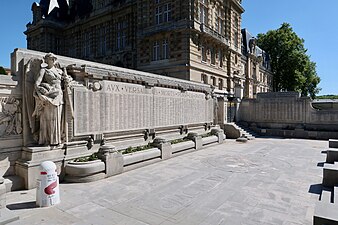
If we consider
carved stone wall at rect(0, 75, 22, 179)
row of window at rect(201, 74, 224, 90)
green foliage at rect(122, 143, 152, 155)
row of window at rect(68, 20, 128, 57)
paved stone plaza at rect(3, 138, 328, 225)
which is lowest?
paved stone plaza at rect(3, 138, 328, 225)

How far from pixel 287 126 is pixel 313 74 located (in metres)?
42.0

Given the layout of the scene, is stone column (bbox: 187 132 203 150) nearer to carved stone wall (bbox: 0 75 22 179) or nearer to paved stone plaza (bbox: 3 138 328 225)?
paved stone plaza (bbox: 3 138 328 225)

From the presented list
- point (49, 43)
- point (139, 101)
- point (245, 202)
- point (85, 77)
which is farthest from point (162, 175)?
point (49, 43)

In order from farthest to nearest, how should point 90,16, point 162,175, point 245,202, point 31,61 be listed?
point 90,16 → point 162,175 → point 31,61 → point 245,202

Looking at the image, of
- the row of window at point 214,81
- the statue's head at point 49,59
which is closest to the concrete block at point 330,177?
the statue's head at point 49,59

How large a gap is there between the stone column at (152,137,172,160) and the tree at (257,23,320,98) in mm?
41072

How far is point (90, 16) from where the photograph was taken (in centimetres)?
3319

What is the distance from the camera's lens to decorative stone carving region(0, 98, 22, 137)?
6.08 metres

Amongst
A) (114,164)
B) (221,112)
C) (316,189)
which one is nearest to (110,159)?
(114,164)

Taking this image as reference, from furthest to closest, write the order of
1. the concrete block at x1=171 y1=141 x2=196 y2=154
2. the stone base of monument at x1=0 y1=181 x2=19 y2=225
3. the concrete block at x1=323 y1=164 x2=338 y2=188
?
the concrete block at x1=171 y1=141 x2=196 y2=154 → the concrete block at x1=323 y1=164 x2=338 y2=188 → the stone base of monument at x1=0 y1=181 x2=19 y2=225

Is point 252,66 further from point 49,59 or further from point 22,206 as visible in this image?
point 22,206

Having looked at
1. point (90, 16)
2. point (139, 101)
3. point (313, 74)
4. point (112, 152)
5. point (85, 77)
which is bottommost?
point (112, 152)

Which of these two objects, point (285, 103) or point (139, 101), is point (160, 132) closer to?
point (139, 101)

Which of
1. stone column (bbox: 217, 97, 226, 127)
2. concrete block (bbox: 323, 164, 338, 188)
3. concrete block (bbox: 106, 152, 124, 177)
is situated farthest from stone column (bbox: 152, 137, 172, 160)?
stone column (bbox: 217, 97, 226, 127)
